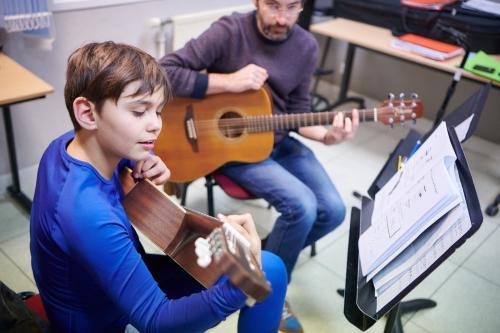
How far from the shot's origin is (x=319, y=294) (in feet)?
6.36

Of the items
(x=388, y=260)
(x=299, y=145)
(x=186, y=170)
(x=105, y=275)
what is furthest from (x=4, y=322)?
(x=299, y=145)

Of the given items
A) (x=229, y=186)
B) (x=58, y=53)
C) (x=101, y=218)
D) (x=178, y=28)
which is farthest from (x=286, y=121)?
(x=58, y=53)

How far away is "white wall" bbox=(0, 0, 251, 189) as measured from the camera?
223 cm

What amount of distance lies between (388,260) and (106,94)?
29.0 inches

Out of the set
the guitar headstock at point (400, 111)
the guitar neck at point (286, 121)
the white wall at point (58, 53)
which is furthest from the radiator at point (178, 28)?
the guitar headstock at point (400, 111)

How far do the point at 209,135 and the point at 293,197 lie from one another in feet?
1.36

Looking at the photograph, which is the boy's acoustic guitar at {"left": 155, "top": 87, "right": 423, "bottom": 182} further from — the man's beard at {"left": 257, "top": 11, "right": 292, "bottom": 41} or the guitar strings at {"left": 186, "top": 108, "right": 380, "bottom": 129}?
the man's beard at {"left": 257, "top": 11, "right": 292, "bottom": 41}

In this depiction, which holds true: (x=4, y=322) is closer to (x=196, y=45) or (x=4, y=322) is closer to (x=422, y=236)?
(x=422, y=236)

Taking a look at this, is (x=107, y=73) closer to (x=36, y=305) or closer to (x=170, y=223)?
(x=170, y=223)

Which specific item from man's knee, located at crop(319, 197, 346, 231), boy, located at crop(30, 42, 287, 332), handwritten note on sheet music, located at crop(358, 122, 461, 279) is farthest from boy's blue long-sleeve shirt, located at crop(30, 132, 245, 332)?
man's knee, located at crop(319, 197, 346, 231)

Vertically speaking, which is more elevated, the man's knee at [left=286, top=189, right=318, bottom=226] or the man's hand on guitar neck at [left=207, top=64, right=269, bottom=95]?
the man's hand on guitar neck at [left=207, top=64, right=269, bottom=95]

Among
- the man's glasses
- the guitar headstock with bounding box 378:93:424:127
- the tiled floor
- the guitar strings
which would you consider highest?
the man's glasses

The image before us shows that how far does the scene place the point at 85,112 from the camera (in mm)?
971

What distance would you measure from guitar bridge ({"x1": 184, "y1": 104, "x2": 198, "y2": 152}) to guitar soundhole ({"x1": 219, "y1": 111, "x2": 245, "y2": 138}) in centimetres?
11
